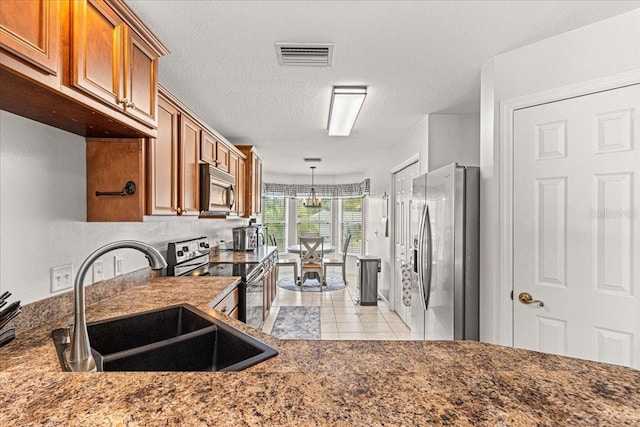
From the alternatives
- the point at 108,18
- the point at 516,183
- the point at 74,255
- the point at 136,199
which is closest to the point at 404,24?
the point at 516,183

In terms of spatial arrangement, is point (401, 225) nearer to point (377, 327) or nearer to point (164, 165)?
point (377, 327)

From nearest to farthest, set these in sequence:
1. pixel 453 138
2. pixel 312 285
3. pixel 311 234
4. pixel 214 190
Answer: pixel 214 190
pixel 453 138
pixel 312 285
pixel 311 234

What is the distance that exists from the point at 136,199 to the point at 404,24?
1691mm

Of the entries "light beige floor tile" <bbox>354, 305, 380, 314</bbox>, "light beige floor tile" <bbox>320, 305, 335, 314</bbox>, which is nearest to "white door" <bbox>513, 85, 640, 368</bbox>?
"light beige floor tile" <bbox>354, 305, 380, 314</bbox>

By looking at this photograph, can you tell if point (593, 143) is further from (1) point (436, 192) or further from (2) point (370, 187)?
(2) point (370, 187)

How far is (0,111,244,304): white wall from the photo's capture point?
130 cm

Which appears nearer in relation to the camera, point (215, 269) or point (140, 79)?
point (140, 79)

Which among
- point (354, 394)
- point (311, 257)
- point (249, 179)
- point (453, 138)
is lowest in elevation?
point (311, 257)

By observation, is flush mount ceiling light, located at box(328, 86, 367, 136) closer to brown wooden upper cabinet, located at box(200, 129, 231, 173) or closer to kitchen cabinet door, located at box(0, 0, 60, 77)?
brown wooden upper cabinet, located at box(200, 129, 231, 173)

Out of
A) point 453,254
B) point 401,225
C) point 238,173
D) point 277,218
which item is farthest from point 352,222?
point 453,254

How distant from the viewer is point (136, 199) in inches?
66.9

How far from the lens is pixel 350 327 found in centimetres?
399

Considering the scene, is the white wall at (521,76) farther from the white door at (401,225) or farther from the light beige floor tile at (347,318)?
the light beige floor tile at (347,318)

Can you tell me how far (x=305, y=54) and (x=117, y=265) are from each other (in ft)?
5.71
